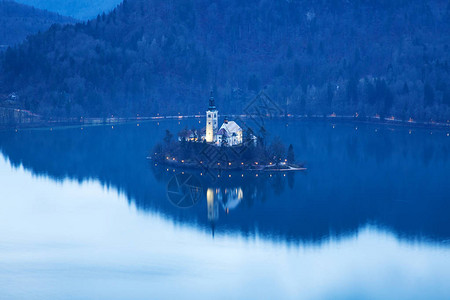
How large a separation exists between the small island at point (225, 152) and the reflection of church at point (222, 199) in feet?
24.9

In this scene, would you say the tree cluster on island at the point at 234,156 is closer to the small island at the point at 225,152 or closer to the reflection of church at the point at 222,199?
the small island at the point at 225,152

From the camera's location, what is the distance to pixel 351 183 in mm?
66688

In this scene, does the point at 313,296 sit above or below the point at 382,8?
below

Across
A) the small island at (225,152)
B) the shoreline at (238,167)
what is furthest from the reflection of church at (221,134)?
the shoreline at (238,167)

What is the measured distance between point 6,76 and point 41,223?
357ft

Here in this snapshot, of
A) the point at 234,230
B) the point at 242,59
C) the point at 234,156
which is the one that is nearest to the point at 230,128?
the point at 234,156

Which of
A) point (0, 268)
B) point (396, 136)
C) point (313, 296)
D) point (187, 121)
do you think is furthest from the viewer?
point (187, 121)

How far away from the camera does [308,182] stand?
215ft

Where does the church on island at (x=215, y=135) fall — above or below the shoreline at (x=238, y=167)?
above

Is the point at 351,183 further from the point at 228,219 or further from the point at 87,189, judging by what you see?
the point at 87,189

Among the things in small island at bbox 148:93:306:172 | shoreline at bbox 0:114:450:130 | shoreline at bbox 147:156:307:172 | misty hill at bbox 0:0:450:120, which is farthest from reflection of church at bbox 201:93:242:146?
misty hill at bbox 0:0:450:120

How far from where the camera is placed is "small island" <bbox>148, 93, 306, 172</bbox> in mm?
69188

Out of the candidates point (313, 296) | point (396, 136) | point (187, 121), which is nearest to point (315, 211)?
point (313, 296)

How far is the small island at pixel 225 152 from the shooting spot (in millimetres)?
69188
